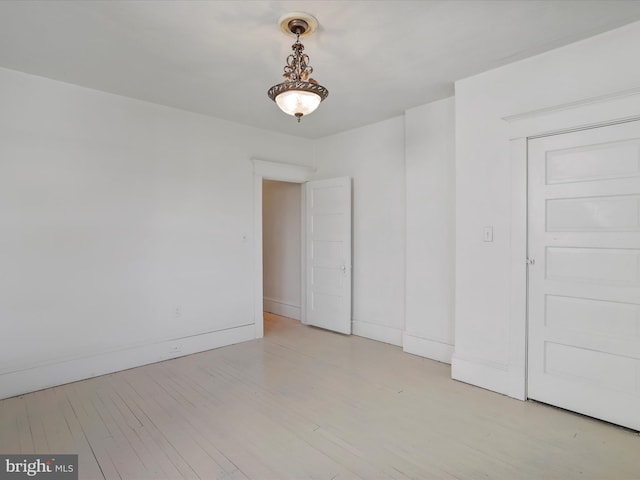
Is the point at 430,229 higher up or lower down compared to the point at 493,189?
lower down

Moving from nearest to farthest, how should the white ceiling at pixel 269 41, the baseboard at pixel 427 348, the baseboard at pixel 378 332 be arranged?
1. the white ceiling at pixel 269 41
2. the baseboard at pixel 427 348
3. the baseboard at pixel 378 332

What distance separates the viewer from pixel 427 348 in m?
3.85

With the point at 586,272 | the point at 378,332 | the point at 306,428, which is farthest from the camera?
the point at 378,332

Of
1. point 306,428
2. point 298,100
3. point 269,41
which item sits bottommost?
point 306,428

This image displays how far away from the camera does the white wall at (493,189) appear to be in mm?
2654

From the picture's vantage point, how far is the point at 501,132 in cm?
299

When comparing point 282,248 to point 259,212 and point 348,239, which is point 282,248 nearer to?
point 259,212

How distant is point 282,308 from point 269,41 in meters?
4.33

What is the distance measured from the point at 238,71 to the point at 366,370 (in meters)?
3.09

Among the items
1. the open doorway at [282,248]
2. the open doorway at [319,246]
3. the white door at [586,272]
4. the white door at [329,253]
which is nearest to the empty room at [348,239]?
the white door at [586,272]

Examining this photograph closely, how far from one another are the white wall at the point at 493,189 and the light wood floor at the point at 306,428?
1.07 feet

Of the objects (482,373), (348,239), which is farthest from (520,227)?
(348,239)

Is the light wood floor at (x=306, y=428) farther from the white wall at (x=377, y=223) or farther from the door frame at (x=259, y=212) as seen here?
the door frame at (x=259, y=212)

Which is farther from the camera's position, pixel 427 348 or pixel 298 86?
pixel 427 348
